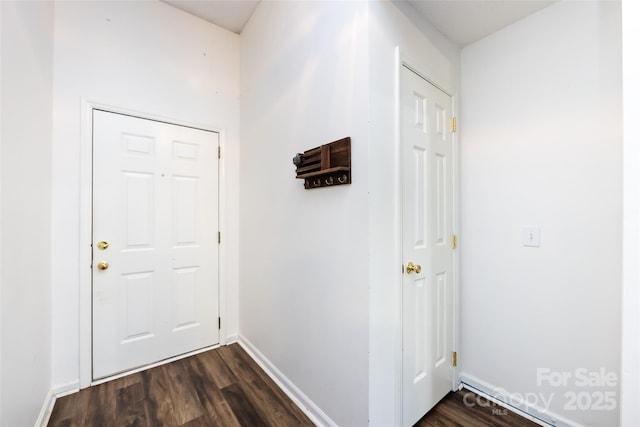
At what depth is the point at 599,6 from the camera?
1374 millimetres

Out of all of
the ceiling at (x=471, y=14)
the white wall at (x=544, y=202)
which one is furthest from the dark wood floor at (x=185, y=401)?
the ceiling at (x=471, y=14)

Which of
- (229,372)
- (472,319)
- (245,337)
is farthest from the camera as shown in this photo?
(245,337)

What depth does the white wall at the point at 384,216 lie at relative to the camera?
126 centimetres

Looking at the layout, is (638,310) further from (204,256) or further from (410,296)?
(204,256)

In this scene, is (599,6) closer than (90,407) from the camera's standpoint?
Yes

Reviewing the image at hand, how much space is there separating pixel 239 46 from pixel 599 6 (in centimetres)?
269

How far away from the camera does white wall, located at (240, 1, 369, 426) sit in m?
1.30

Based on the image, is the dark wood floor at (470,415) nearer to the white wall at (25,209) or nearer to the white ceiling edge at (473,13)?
the white wall at (25,209)

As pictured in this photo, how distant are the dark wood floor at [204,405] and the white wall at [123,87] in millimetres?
331

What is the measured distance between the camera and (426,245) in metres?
1.61

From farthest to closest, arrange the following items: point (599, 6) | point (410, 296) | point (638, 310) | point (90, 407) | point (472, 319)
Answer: point (472, 319)
point (90, 407)
point (410, 296)
point (599, 6)
point (638, 310)

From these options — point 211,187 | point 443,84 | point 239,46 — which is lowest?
point 211,187

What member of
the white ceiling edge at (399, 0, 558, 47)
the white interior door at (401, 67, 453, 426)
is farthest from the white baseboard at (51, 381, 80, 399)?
the white ceiling edge at (399, 0, 558, 47)

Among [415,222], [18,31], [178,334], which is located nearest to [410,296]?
[415,222]
